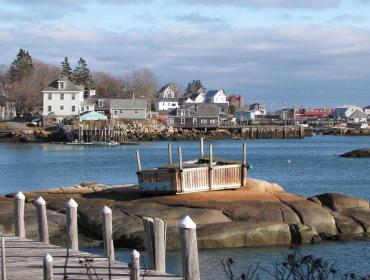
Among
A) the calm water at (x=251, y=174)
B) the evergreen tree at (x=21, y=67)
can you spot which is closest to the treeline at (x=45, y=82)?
the evergreen tree at (x=21, y=67)

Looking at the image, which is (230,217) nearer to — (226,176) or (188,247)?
(226,176)

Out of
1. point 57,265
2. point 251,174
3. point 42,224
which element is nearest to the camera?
point 57,265

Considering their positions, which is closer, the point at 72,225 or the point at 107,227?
the point at 107,227

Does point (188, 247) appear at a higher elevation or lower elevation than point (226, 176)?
higher

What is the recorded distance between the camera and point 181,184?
31.3m

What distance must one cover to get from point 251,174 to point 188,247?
56.9 meters

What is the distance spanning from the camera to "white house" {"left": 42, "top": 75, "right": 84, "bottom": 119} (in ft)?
414

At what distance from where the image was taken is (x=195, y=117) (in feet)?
474

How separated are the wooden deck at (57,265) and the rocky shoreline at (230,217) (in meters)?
10.3

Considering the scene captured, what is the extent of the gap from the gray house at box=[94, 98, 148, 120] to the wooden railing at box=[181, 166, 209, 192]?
10421 centimetres

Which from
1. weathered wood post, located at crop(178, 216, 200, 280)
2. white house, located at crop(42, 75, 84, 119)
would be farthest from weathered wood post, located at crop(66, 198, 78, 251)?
white house, located at crop(42, 75, 84, 119)

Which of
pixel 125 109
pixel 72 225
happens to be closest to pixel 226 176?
pixel 72 225

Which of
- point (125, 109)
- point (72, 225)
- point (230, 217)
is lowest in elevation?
point (230, 217)

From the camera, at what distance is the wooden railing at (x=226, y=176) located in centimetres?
3228
